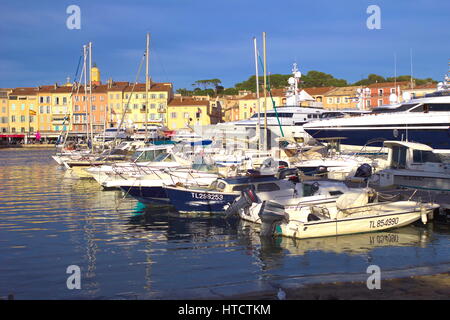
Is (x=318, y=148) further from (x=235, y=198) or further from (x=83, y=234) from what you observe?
(x=83, y=234)

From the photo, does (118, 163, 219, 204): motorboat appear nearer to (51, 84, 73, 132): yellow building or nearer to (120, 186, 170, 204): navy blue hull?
(120, 186, 170, 204): navy blue hull

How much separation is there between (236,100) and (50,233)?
113 m

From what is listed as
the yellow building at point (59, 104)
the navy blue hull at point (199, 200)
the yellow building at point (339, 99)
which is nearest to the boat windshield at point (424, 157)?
the navy blue hull at point (199, 200)

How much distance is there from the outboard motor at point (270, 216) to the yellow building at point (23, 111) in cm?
11174

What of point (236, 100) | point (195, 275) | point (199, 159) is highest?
point (236, 100)

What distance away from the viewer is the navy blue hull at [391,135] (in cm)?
3309

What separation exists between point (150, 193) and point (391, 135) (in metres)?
18.6

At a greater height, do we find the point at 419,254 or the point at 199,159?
the point at 199,159

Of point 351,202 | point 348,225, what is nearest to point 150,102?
point 351,202

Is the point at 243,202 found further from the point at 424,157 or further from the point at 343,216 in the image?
the point at 424,157

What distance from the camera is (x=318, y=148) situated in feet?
121

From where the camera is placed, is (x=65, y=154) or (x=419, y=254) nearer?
(x=419, y=254)

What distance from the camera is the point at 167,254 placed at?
15.3 metres
